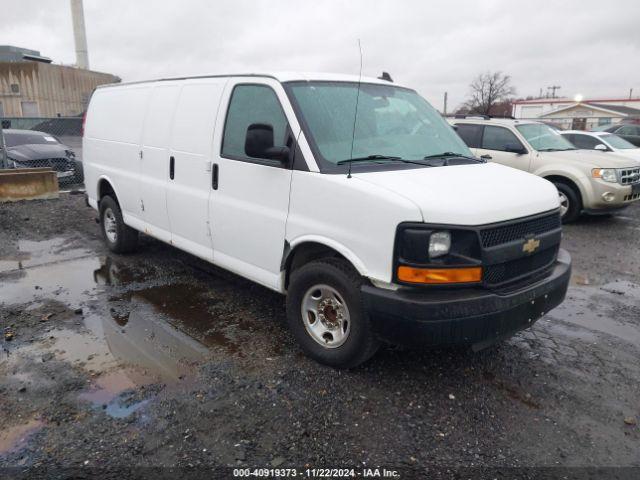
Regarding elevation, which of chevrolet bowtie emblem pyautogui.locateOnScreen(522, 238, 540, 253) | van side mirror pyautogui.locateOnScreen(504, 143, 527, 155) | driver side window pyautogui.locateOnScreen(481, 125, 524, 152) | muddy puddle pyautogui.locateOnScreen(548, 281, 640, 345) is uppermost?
driver side window pyautogui.locateOnScreen(481, 125, 524, 152)

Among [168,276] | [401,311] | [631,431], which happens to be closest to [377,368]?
[401,311]

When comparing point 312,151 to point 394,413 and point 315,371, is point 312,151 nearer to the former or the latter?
point 315,371

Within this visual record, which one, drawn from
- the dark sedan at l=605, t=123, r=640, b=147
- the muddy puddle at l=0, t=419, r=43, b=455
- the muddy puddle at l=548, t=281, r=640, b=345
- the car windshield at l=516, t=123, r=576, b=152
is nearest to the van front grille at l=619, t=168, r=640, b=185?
the car windshield at l=516, t=123, r=576, b=152

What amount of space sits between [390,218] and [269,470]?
160 cm

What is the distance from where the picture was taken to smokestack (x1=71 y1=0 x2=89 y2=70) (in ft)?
148

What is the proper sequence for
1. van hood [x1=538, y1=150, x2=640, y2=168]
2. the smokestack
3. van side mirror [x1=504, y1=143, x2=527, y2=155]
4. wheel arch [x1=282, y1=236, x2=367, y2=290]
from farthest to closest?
the smokestack < van side mirror [x1=504, y1=143, x2=527, y2=155] < van hood [x1=538, y1=150, x2=640, y2=168] < wheel arch [x1=282, y1=236, x2=367, y2=290]

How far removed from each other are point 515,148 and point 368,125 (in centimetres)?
638

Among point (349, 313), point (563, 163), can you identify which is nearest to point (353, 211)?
point (349, 313)

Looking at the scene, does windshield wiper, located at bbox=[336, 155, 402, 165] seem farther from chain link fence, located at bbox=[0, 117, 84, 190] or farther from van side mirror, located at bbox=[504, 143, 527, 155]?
chain link fence, located at bbox=[0, 117, 84, 190]

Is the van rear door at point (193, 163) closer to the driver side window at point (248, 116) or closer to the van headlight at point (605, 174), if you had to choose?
the driver side window at point (248, 116)

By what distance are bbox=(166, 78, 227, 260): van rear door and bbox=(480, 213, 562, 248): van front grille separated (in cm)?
252

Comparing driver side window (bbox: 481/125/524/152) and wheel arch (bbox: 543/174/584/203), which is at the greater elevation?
driver side window (bbox: 481/125/524/152)

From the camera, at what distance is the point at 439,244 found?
9.83 feet

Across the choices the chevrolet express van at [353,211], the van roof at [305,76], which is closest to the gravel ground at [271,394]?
the chevrolet express van at [353,211]
